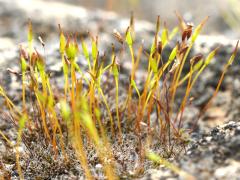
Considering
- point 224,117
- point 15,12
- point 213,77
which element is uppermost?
point 15,12

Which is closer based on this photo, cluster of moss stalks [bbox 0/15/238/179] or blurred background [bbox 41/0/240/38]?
cluster of moss stalks [bbox 0/15/238/179]

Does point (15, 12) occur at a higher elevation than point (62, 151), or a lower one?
higher

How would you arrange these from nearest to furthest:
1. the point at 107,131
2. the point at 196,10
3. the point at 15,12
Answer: the point at 107,131, the point at 15,12, the point at 196,10

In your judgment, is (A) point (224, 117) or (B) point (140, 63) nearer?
(A) point (224, 117)

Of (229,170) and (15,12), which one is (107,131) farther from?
(15,12)

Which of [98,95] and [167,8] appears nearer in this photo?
[98,95]

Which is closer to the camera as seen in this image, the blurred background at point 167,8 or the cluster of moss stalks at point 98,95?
the cluster of moss stalks at point 98,95

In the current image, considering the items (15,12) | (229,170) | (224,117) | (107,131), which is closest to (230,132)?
(229,170)

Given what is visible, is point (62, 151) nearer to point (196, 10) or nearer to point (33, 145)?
point (33, 145)

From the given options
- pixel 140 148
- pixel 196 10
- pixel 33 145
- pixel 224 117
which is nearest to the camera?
pixel 140 148
